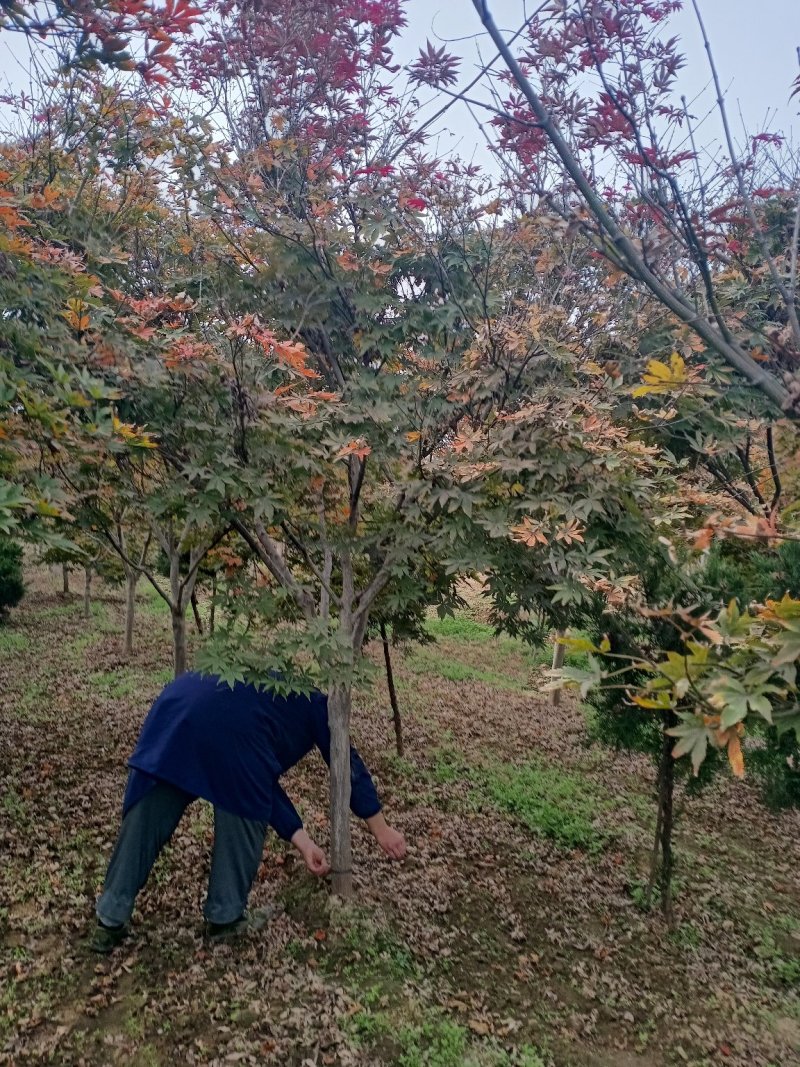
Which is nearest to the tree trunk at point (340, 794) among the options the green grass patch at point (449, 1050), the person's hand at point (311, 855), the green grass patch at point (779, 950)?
the person's hand at point (311, 855)

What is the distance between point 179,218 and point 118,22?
3013mm

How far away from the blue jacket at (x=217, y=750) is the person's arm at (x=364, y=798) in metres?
0.31

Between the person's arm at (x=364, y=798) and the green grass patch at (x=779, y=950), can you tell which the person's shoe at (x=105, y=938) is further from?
the green grass patch at (x=779, y=950)

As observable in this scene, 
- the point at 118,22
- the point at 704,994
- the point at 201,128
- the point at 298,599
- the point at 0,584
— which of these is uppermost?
the point at 201,128

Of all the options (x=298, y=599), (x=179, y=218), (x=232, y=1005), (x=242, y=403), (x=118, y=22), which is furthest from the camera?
(x=179, y=218)

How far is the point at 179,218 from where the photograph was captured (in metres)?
4.86

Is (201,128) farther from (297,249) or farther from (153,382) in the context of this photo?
(153,382)

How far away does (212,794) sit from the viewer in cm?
311

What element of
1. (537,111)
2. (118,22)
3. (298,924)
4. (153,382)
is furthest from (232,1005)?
(118,22)

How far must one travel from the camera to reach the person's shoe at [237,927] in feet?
11.1

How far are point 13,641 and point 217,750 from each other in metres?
8.02

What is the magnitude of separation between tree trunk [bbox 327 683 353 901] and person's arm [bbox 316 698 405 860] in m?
0.12

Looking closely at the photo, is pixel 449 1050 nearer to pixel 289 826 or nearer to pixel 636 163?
pixel 289 826

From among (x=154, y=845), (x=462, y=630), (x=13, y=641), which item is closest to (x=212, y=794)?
(x=154, y=845)
